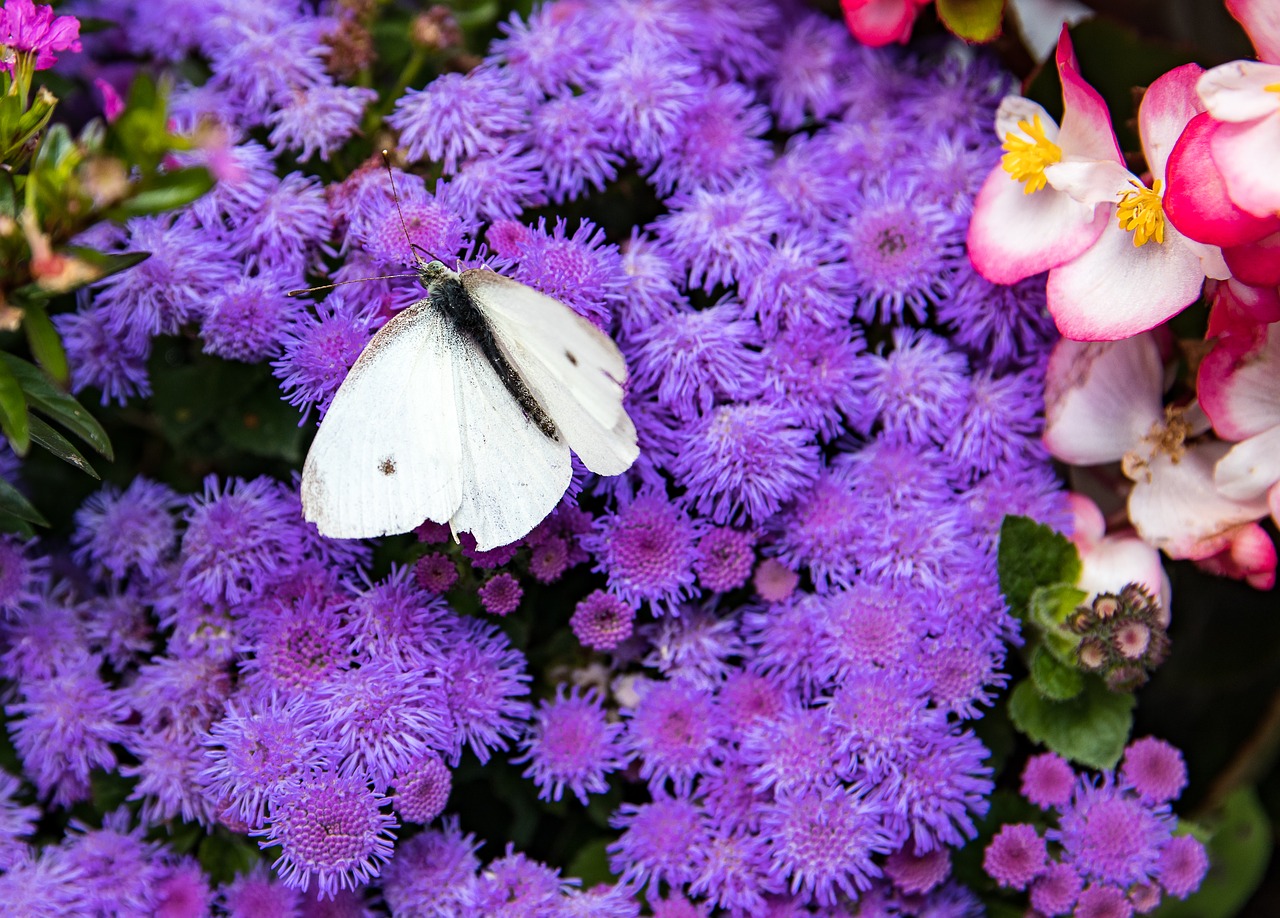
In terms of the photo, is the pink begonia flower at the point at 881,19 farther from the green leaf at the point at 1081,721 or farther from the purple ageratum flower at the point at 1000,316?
the green leaf at the point at 1081,721

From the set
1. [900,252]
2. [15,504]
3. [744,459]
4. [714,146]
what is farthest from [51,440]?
[900,252]

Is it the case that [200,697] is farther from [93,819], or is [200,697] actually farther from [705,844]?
[705,844]

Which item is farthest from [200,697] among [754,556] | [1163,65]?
[1163,65]

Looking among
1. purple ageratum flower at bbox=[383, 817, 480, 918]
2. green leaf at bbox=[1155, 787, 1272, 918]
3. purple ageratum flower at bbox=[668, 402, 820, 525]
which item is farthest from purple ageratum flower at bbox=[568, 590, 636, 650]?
green leaf at bbox=[1155, 787, 1272, 918]

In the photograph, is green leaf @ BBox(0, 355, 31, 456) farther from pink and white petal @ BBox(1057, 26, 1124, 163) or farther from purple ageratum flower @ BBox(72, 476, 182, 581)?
pink and white petal @ BBox(1057, 26, 1124, 163)

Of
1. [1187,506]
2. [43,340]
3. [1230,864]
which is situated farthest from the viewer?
[1230,864]

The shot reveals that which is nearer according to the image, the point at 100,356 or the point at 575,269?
the point at 575,269

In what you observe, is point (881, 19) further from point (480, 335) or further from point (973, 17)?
point (480, 335)
